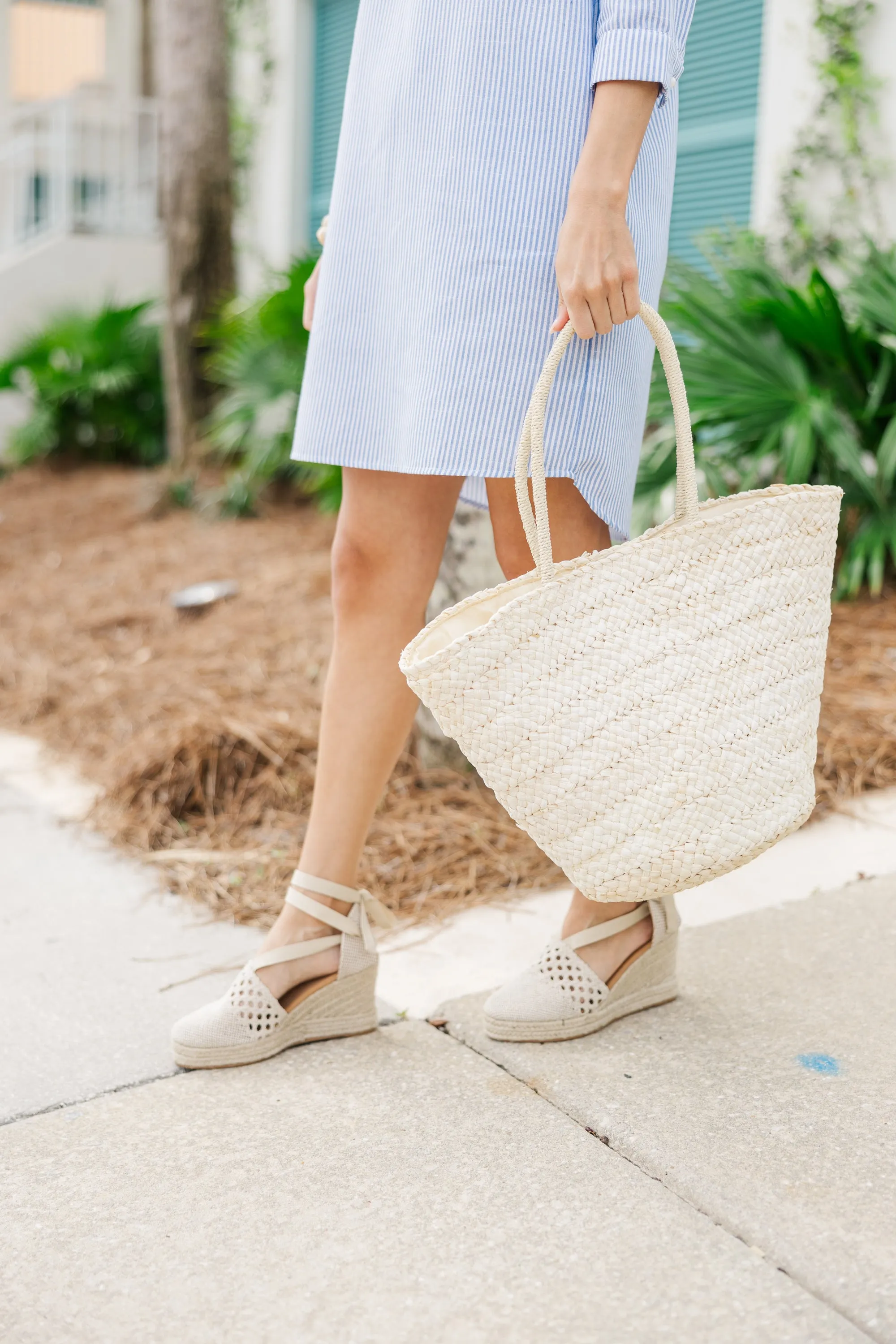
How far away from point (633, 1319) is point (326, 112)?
8.53 m

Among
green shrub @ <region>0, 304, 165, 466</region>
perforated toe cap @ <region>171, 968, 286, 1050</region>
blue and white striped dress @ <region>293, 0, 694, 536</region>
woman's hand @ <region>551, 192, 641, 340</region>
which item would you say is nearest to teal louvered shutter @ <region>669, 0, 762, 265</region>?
green shrub @ <region>0, 304, 165, 466</region>

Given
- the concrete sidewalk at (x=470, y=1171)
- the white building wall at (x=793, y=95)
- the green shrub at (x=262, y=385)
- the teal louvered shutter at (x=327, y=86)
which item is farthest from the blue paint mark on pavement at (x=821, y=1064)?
the teal louvered shutter at (x=327, y=86)

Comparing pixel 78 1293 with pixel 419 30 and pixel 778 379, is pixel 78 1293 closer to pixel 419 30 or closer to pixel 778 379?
pixel 419 30

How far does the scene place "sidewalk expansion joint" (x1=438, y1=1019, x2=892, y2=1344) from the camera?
105 cm

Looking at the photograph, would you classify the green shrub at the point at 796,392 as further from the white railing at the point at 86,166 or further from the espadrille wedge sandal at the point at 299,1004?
the white railing at the point at 86,166

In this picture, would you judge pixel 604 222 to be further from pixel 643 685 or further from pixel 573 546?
pixel 643 685

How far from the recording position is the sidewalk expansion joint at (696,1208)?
105cm

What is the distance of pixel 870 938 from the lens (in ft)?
5.93

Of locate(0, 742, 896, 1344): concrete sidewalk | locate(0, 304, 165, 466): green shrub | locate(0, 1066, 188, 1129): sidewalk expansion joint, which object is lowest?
locate(0, 1066, 188, 1129): sidewalk expansion joint

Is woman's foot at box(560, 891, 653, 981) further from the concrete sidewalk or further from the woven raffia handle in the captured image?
the woven raffia handle

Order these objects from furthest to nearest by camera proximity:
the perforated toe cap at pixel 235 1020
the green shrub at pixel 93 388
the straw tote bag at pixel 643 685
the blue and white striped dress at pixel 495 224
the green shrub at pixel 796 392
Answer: the green shrub at pixel 93 388
the green shrub at pixel 796 392
the perforated toe cap at pixel 235 1020
the blue and white striped dress at pixel 495 224
the straw tote bag at pixel 643 685

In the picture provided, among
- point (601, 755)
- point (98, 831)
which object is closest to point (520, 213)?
point (601, 755)

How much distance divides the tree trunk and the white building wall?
2804mm

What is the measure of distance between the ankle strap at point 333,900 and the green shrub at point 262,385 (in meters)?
3.53
